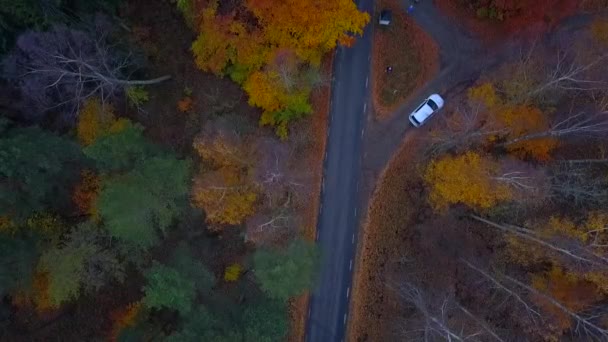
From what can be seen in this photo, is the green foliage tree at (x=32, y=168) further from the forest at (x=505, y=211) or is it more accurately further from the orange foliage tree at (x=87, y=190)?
the forest at (x=505, y=211)

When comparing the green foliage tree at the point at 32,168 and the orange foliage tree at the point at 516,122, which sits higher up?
the orange foliage tree at the point at 516,122

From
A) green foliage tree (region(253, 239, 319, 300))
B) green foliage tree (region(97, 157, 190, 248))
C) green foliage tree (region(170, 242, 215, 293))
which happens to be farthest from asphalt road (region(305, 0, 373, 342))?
green foliage tree (region(97, 157, 190, 248))

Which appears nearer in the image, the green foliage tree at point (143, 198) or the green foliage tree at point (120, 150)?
the green foliage tree at point (120, 150)

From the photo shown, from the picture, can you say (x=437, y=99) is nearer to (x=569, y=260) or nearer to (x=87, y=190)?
(x=569, y=260)

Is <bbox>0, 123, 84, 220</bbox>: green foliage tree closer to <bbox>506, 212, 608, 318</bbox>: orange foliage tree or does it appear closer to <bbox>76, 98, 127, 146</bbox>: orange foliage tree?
<bbox>76, 98, 127, 146</bbox>: orange foliage tree

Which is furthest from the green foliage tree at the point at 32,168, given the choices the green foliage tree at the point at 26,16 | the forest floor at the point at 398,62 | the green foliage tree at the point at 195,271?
the forest floor at the point at 398,62

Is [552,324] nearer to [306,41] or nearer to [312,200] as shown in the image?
[312,200]

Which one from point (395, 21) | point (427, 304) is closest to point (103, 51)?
point (395, 21)
